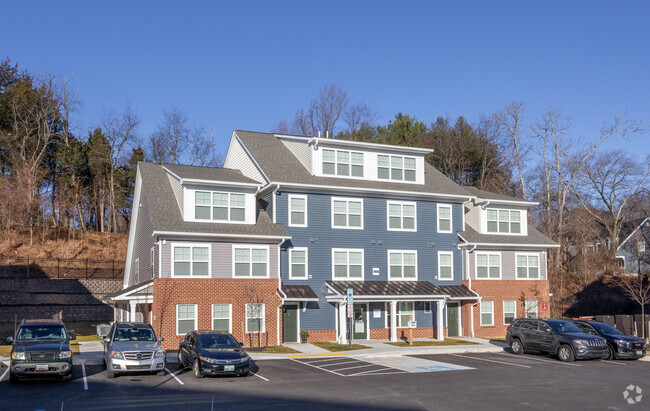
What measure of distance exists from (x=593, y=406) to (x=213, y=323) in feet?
66.0

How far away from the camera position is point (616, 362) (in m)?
28.0

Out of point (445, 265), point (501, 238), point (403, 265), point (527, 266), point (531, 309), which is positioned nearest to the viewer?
point (403, 265)

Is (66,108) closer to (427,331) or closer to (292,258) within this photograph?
(292,258)

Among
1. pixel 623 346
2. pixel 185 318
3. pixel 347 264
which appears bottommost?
pixel 623 346

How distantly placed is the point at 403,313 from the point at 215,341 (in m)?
17.3

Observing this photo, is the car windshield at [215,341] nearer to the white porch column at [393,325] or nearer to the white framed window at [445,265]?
the white porch column at [393,325]

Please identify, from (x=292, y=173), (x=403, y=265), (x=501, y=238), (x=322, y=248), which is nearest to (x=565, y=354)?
(x=403, y=265)

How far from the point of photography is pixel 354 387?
65.1ft

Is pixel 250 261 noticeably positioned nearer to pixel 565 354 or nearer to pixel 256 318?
pixel 256 318

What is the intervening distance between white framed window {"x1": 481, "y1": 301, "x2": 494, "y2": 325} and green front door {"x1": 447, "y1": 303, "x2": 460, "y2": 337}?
1.58 m

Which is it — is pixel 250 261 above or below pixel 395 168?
below

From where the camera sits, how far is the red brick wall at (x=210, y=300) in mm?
31234

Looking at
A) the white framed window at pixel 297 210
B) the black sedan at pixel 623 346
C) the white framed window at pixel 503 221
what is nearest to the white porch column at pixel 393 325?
the white framed window at pixel 297 210

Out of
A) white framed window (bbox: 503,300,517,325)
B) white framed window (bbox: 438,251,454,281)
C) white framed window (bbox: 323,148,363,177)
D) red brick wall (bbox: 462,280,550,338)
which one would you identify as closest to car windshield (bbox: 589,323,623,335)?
red brick wall (bbox: 462,280,550,338)
